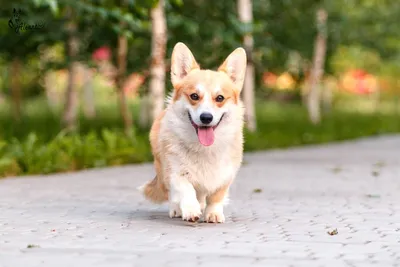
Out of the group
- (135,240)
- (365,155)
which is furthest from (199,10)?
(135,240)

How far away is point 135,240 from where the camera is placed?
749 cm

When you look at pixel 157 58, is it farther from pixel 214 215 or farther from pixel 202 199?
pixel 214 215

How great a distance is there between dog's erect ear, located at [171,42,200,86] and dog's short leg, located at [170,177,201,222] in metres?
0.89

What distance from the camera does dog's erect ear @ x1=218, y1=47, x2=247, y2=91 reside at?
8820 millimetres

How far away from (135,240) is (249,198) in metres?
3.78

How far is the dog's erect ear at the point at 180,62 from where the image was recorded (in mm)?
8805

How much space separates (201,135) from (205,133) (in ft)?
0.13

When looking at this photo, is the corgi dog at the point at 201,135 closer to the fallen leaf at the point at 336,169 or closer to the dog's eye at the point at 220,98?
the dog's eye at the point at 220,98

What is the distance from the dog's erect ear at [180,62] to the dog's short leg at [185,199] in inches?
35.0

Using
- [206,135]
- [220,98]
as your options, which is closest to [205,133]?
[206,135]

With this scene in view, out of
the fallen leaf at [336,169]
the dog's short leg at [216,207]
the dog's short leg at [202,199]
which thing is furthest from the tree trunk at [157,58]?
the dog's short leg at [216,207]

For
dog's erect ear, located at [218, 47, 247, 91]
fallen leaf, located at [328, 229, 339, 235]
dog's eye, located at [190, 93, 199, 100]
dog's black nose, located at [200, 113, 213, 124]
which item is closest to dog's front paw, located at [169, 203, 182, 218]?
dog's black nose, located at [200, 113, 213, 124]

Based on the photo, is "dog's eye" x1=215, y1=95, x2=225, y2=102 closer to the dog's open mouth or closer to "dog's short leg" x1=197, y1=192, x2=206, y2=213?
the dog's open mouth

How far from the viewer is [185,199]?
8297 millimetres
